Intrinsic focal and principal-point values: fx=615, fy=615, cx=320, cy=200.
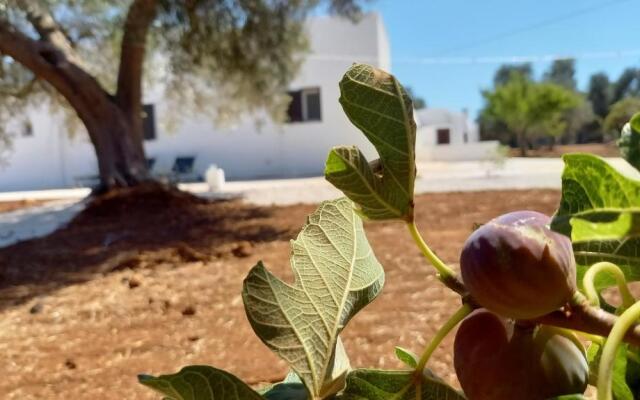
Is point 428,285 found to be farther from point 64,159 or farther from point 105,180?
point 64,159

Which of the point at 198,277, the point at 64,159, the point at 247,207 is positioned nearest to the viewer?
the point at 198,277

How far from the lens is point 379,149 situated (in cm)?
33

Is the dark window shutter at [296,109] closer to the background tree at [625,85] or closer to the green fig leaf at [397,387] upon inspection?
the green fig leaf at [397,387]

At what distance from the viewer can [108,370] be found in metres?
2.04

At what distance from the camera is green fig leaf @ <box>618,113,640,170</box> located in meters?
0.27

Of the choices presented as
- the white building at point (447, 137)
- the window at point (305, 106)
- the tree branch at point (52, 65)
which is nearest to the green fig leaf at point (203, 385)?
the tree branch at point (52, 65)

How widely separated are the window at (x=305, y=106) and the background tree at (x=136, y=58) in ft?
15.4

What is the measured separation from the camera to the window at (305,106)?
16.4m

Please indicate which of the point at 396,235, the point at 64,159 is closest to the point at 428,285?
the point at 396,235

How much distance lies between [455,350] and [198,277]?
330 centimetres

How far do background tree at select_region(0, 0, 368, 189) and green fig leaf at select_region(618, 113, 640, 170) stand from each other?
8.02 metres

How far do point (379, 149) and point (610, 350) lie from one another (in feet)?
0.49

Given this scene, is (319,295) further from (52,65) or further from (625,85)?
(625,85)

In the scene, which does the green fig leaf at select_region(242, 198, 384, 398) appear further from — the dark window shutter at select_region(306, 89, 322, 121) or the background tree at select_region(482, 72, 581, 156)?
the background tree at select_region(482, 72, 581, 156)
